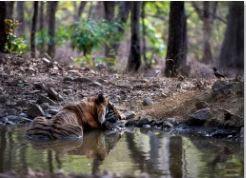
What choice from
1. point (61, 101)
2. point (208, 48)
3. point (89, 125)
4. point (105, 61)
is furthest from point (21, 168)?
point (208, 48)

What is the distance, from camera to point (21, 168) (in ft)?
28.6

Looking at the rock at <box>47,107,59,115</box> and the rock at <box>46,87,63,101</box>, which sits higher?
the rock at <box>46,87,63,101</box>

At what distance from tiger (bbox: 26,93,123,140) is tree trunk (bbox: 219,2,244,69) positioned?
56.2 feet

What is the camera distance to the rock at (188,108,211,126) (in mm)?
12180

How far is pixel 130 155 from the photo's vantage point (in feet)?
32.4

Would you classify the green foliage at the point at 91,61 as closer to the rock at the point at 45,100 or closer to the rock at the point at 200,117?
the rock at the point at 45,100

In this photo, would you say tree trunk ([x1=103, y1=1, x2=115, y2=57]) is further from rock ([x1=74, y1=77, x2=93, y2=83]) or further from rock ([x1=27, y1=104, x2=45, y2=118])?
rock ([x1=27, y1=104, x2=45, y2=118])

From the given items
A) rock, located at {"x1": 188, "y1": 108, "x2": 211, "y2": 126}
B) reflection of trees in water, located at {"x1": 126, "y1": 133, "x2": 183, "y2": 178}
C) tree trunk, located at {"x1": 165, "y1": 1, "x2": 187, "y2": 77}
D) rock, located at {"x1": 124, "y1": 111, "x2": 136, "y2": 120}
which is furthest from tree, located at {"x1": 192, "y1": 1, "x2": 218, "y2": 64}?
reflection of trees in water, located at {"x1": 126, "y1": 133, "x2": 183, "y2": 178}

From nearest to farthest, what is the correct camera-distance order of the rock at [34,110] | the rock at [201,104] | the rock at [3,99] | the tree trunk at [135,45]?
the rock at [201,104] → the rock at [34,110] → the rock at [3,99] → the tree trunk at [135,45]

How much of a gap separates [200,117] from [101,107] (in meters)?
1.74

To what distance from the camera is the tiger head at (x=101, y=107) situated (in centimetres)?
1241

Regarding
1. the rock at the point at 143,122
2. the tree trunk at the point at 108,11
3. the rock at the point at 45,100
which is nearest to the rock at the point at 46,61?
the rock at the point at 45,100

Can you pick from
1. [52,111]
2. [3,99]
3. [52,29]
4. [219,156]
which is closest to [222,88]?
[52,111]

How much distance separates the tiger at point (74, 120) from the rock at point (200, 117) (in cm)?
139
